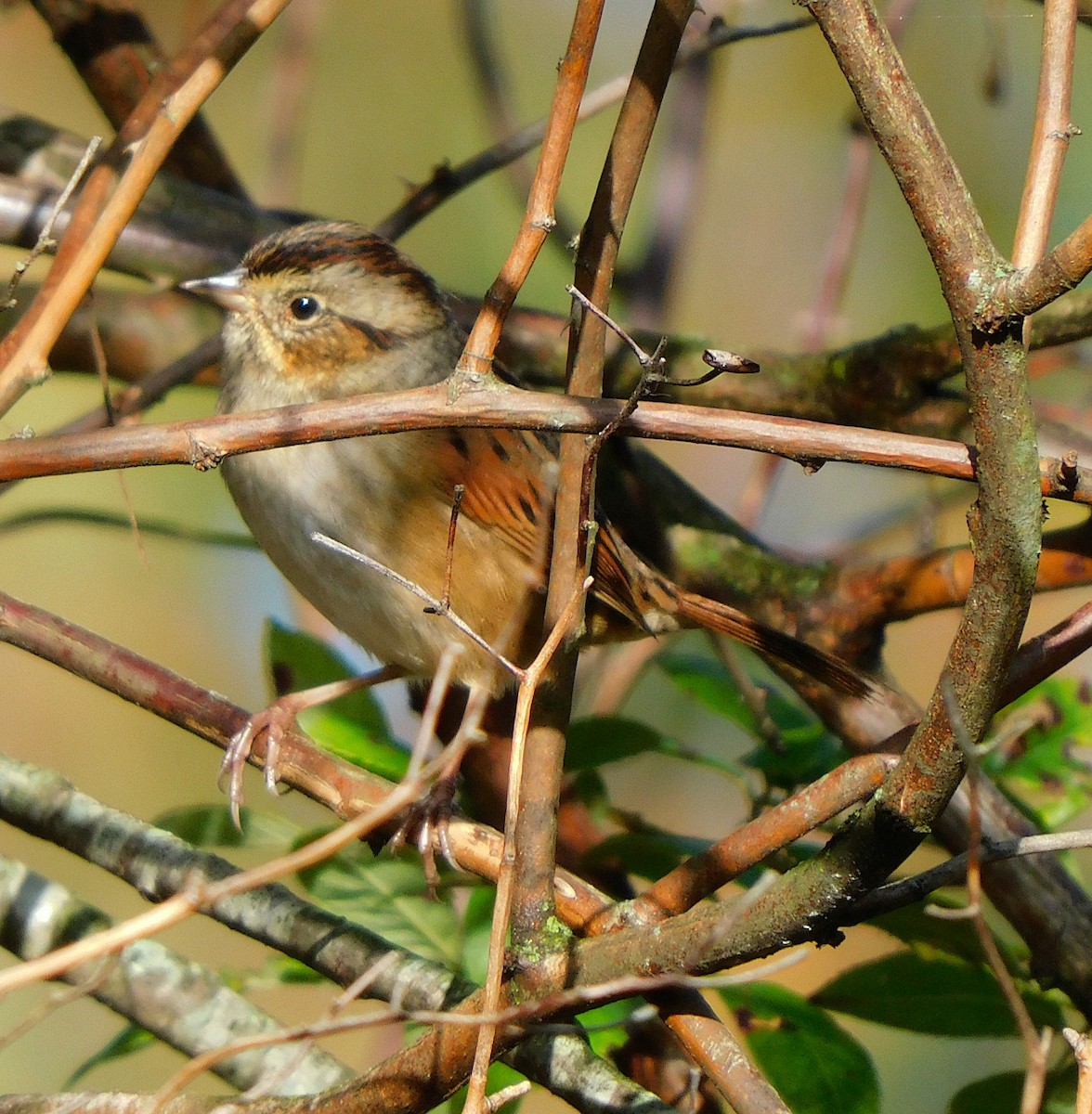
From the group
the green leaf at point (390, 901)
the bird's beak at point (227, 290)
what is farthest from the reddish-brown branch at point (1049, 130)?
the bird's beak at point (227, 290)

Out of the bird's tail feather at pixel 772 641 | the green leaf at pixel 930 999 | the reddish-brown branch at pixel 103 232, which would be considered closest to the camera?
the reddish-brown branch at pixel 103 232

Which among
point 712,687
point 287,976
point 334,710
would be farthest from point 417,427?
point 712,687

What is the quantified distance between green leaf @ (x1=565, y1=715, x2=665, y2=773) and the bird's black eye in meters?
0.97

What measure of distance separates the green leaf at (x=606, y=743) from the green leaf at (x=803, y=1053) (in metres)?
0.41

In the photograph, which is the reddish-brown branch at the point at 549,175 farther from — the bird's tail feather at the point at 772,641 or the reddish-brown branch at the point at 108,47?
the reddish-brown branch at the point at 108,47

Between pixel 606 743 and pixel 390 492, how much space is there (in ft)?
2.04

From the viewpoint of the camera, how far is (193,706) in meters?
1.85

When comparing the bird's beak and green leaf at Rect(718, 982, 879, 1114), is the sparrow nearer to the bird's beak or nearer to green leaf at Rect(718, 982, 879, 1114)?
the bird's beak

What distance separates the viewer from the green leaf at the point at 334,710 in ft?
7.09

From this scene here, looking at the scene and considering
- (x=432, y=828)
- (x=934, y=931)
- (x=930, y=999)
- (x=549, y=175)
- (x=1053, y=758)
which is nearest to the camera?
(x=549, y=175)

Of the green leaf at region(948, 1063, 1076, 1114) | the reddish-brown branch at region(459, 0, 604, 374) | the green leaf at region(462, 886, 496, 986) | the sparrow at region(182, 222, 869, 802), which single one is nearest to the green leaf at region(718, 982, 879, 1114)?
the green leaf at region(948, 1063, 1076, 1114)

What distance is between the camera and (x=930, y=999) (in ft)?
6.13

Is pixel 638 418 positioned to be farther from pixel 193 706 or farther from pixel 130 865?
pixel 130 865

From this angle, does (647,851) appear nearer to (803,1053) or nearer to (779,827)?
(803,1053)
